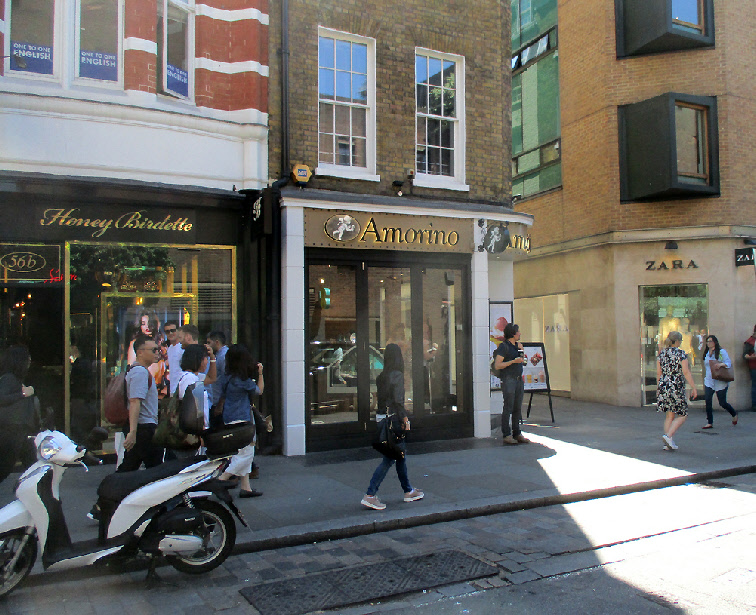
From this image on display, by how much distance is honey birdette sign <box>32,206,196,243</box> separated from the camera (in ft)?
28.6

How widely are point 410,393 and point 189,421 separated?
217 inches

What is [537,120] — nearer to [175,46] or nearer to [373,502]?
[175,46]

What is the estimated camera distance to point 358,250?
10664mm

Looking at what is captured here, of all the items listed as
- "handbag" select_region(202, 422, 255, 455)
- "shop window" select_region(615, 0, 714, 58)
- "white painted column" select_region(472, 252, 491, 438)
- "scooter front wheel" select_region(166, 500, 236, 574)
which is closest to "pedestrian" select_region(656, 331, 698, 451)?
"white painted column" select_region(472, 252, 491, 438)

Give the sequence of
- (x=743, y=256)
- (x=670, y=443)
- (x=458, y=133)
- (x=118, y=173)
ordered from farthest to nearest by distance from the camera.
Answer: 1. (x=743, y=256)
2. (x=458, y=133)
3. (x=670, y=443)
4. (x=118, y=173)

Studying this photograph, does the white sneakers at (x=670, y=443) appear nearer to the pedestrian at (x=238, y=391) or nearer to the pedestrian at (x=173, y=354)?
the pedestrian at (x=238, y=391)

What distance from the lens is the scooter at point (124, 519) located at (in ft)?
15.5

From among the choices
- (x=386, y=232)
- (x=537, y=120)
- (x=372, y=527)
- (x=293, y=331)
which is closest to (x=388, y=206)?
(x=386, y=232)

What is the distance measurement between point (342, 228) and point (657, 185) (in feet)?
27.4

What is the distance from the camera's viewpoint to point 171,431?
22.0 ft

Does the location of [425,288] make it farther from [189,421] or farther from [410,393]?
[189,421]

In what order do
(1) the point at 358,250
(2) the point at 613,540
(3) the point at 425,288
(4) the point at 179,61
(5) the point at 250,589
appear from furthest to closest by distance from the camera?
(3) the point at 425,288, (1) the point at 358,250, (4) the point at 179,61, (2) the point at 613,540, (5) the point at 250,589

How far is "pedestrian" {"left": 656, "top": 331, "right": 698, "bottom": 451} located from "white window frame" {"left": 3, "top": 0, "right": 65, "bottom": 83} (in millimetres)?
9308

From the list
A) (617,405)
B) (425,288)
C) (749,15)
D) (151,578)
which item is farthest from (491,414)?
(749,15)
